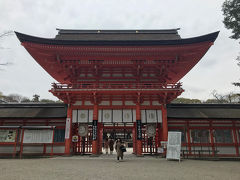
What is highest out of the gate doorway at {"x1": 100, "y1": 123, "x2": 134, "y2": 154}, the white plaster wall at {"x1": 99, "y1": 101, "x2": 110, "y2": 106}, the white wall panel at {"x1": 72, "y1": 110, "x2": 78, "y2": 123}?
the white plaster wall at {"x1": 99, "y1": 101, "x2": 110, "y2": 106}

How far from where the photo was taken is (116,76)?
17.0 meters

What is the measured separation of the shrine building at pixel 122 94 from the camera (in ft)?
47.7

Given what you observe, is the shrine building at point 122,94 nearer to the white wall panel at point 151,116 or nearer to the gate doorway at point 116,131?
the white wall panel at point 151,116

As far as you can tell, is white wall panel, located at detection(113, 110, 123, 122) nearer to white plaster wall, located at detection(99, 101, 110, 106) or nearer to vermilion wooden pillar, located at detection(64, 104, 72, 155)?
white plaster wall, located at detection(99, 101, 110, 106)

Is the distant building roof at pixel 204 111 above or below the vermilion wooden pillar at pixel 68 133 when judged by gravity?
above

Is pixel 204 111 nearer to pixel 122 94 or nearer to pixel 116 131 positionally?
pixel 122 94

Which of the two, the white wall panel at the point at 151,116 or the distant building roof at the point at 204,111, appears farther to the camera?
the distant building roof at the point at 204,111

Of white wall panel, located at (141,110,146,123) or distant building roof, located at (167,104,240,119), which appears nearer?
white wall panel, located at (141,110,146,123)

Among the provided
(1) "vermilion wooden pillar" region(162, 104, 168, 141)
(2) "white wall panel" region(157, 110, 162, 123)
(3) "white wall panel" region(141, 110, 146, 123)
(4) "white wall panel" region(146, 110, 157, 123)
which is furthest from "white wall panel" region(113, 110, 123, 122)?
(1) "vermilion wooden pillar" region(162, 104, 168, 141)

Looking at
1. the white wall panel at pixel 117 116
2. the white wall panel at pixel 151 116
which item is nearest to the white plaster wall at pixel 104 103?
the white wall panel at pixel 117 116

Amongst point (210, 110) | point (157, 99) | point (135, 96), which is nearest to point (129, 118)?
point (135, 96)

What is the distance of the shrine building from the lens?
1454 centimetres

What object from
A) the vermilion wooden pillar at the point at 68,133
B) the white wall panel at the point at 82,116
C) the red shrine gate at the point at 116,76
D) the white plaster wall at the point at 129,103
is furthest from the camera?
the white plaster wall at the point at 129,103

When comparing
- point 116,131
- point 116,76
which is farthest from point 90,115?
point 116,131
